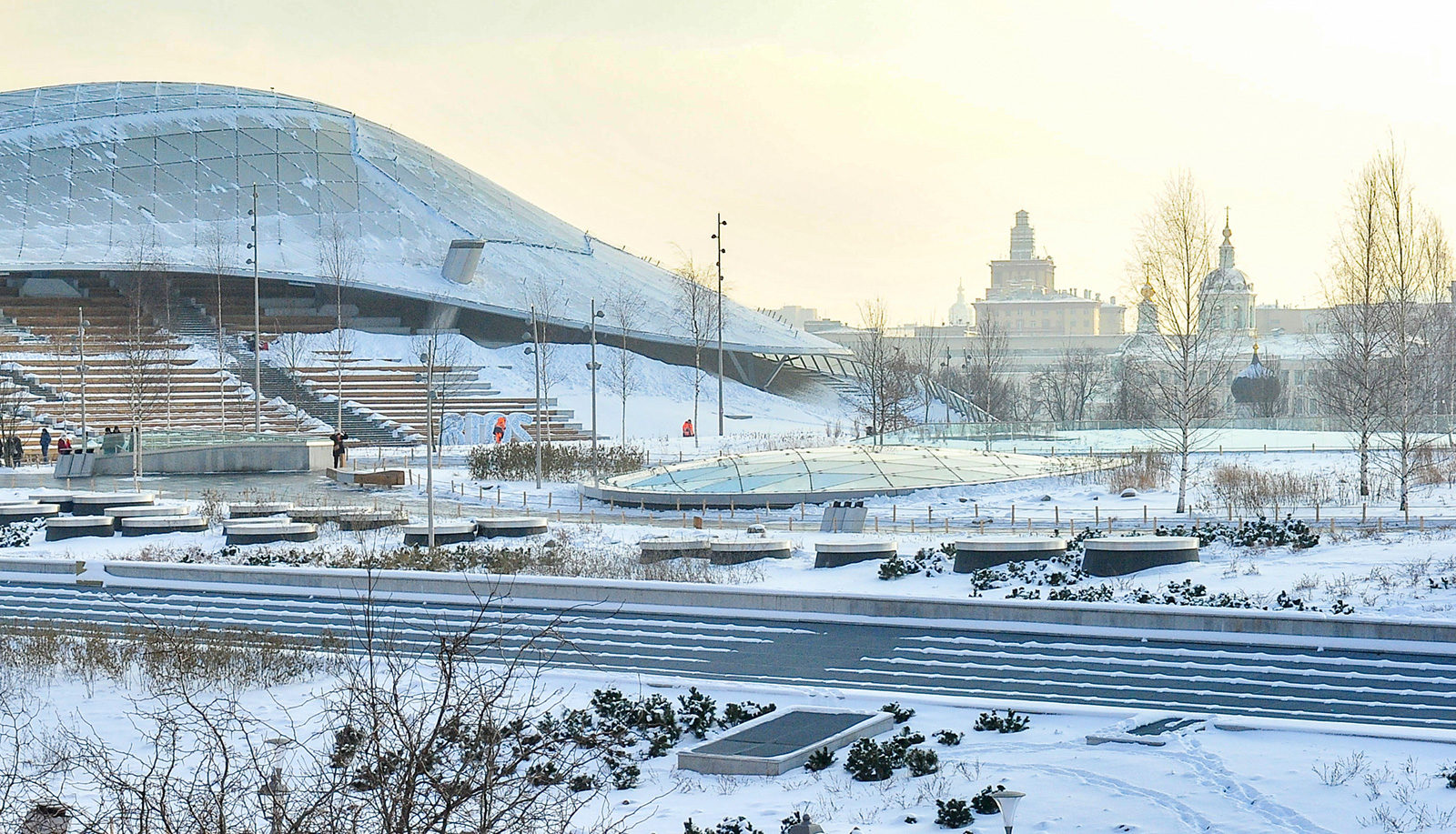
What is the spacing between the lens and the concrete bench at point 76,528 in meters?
26.4

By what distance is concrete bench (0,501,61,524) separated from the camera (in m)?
28.1

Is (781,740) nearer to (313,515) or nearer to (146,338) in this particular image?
(313,515)

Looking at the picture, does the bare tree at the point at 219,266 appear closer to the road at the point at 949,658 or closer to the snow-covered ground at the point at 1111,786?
the road at the point at 949,658

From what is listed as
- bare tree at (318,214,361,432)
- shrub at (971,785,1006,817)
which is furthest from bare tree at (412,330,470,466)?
shrub at (971,785,1006,817)

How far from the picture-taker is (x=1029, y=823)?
8.68m

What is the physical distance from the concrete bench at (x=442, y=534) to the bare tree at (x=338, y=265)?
31599mm

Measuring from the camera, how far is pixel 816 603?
16969 millimetres

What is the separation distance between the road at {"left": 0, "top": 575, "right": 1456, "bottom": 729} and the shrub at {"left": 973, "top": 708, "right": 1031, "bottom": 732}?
3.43ft

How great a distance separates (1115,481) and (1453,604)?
15.8 m

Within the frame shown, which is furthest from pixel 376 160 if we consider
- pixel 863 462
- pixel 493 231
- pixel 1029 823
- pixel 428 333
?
pixel 1029 823

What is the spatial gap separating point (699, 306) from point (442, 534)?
42705 mm

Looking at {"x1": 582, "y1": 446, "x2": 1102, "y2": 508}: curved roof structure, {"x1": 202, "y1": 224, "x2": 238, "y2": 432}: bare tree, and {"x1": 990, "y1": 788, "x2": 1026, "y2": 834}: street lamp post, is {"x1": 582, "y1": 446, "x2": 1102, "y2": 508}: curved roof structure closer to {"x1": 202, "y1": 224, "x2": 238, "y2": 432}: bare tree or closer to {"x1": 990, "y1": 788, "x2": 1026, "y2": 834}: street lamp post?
{"x1": 990, "y1": 788, "x2": 1026, "y2": 834}: street lamp post

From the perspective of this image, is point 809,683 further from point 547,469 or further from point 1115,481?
point 547,469

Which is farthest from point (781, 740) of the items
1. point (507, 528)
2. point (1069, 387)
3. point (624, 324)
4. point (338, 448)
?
point (1069, 387)
